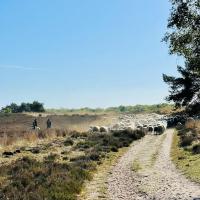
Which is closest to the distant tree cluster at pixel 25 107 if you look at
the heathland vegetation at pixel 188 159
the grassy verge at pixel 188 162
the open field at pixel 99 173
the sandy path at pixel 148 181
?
the open field at pixel 99 173

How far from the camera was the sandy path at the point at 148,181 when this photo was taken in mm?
21875

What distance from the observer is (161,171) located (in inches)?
1186

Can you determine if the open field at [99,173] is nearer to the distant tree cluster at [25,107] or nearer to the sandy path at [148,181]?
the sandy path at [148,181]

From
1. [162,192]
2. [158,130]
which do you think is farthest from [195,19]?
[158,130]

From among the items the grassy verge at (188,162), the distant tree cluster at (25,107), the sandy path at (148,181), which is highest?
the distant tree cluster at (25,107)

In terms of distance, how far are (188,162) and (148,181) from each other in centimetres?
785

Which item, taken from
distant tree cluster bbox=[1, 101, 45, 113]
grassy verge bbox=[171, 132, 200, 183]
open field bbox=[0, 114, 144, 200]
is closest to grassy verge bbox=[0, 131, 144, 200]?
open field bbox=[0, 114, 144, 200]

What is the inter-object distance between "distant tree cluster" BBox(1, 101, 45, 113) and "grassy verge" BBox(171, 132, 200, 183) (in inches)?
5041

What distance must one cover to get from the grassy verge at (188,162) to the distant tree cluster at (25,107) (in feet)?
420

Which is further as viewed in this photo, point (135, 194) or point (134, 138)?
point (134, 138)

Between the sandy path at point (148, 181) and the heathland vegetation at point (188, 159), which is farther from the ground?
the heathland vegetation at point (188, 159)

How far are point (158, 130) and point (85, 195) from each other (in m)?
45.7

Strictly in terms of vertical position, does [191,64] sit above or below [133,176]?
above

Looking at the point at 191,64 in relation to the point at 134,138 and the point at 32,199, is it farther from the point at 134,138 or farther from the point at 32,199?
the point at 134,138
